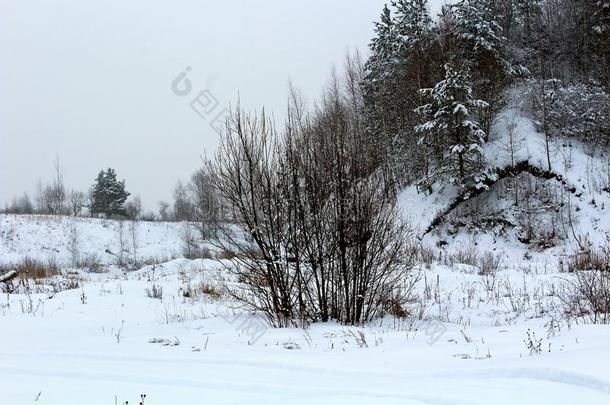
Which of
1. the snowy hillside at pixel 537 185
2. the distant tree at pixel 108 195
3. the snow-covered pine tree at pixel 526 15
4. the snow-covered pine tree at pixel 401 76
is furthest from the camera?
the distant tree at pixel 108 195

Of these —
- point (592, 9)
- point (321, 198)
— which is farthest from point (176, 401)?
point (592, 9)

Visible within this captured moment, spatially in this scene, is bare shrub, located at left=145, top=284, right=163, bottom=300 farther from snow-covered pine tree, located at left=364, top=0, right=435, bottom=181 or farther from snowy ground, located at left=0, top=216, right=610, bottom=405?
snow-covered pine tree, located at left=364, top=0, right=435, bottom=181

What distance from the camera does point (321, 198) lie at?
7.51m

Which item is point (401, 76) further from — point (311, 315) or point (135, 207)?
point (135, 207)

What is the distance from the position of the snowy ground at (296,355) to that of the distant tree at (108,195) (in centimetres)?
5538

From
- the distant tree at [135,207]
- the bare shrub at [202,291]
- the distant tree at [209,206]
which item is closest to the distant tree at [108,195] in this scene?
the distant tree at [135,207]

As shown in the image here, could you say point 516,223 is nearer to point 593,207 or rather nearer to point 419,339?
point 593,207

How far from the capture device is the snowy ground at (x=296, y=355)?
3426 millimetres

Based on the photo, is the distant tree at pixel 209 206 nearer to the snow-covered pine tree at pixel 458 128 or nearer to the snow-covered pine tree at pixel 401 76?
the snow-covered pine tree at pixel 458 128

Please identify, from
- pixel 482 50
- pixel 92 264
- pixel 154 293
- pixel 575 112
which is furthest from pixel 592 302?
pixel 92 264

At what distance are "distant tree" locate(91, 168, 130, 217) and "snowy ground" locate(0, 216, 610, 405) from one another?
5538 centimetres

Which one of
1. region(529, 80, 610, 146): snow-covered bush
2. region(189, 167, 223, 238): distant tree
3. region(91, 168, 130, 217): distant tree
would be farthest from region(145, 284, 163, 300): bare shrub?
region(91, 168, 130, 217): distant tree

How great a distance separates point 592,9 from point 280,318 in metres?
34.5

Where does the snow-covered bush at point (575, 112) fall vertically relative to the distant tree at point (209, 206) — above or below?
above
